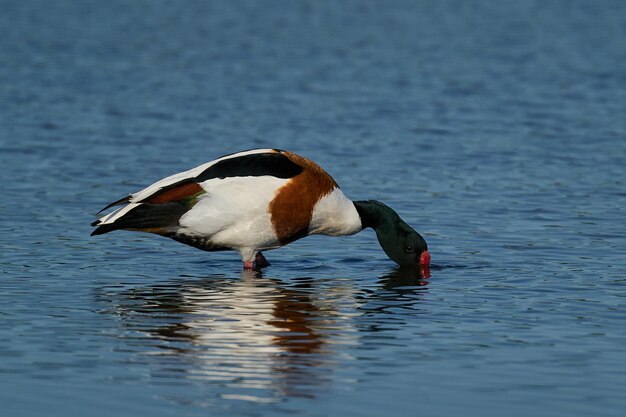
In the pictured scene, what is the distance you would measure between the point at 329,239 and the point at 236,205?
6.27 ft

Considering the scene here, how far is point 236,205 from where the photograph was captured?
1009 cm

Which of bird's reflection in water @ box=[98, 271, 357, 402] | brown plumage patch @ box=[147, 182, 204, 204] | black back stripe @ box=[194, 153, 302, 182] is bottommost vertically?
bird's reflection in water @ box=[98, 271, 357, 402]

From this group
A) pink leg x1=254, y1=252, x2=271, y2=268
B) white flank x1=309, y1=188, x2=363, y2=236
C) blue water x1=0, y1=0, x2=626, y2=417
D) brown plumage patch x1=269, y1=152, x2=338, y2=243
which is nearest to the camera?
blue water x1=0, y1=0, x2=626, y2=417

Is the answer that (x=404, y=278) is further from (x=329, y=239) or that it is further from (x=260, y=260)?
(x=329, y=239)

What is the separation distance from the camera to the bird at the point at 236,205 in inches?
398

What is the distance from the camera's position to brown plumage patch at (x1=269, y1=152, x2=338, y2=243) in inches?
400

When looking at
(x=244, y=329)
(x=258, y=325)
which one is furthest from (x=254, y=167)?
(x=244, y=329)

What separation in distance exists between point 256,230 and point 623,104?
10.6m

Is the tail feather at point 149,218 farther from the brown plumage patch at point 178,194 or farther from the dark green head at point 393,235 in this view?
the dark green head at point 393,235

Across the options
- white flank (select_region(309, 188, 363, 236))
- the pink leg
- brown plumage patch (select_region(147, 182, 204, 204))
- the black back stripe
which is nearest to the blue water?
the pink leg

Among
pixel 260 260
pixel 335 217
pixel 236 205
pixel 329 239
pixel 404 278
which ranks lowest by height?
pixel 404 278

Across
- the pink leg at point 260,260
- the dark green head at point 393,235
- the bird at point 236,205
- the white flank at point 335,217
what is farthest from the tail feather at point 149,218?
the dark green head at point 393,235

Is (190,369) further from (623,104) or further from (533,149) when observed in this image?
(623,104)

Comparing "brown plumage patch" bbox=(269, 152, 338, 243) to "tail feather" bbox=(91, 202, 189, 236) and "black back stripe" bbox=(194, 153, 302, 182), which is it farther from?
"tail feather" bbox=(91, 202, 189, 236)
